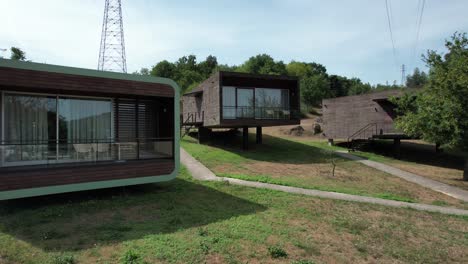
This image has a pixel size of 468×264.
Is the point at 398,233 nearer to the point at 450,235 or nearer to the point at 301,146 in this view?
the point at 450,235

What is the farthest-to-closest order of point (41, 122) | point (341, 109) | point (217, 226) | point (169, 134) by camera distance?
point (341, 109) < point (169, 134) < point (41, 122) < point (217, 226)

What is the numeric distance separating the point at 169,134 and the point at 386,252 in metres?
8.88

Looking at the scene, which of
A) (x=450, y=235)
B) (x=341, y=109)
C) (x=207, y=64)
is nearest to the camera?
(x=450, y=235)

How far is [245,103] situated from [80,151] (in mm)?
14414

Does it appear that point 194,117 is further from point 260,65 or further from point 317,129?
point 260,65

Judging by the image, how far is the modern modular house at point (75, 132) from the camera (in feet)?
29.9

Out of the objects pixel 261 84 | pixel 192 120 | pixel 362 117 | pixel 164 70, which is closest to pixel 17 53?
pixel 164 70

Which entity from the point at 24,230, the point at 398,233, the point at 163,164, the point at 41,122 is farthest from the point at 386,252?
the point at 41,122

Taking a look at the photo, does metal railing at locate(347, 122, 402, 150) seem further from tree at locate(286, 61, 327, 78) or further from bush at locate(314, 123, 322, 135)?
tree at locate(286, 61, 327, 78)

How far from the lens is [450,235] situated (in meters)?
→ 8.89

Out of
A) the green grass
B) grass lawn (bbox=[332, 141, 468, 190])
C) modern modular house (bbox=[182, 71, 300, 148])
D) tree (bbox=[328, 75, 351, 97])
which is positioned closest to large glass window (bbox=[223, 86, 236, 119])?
modern modular house (bbox=[182, 71, 300, 148])

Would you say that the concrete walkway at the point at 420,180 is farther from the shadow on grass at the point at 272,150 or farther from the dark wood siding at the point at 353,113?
the dark wood siding at the point at 353,113

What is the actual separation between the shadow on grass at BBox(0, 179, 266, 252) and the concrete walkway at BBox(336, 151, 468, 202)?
32.6 feet

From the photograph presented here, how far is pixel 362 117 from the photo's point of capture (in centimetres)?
2770
